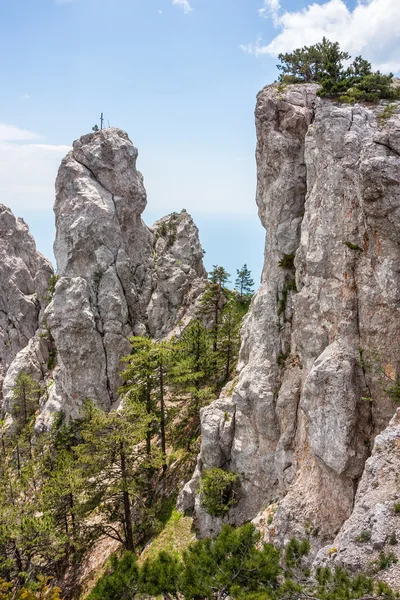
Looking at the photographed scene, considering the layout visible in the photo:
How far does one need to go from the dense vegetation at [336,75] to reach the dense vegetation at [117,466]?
735 inches

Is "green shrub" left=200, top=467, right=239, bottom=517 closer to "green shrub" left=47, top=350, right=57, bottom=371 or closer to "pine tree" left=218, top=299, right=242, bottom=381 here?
"pine tree" left=218, top=299, right=242, bottom=381

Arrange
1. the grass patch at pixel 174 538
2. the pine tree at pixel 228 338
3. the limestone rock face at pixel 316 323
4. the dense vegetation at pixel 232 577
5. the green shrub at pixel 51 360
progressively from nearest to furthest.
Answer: the dense vegetation at pixel 232 577 < the limestone rock face at pixel 316 323 < the grass patch at pixel 174 538 < the pine tree at pixel 228 338 < the green shrub at pixel 51 360

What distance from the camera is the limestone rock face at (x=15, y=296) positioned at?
62.8 metres

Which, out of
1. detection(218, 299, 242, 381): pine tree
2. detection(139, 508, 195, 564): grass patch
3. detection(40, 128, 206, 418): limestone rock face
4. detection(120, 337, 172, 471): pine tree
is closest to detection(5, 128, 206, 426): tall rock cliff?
detection(40, 128, 206, 418): limestone rock face

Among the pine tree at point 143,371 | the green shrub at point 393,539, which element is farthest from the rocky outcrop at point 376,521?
the pine tree at point 143,371

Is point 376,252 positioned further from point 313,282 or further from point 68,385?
point 68,385

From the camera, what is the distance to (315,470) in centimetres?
2091

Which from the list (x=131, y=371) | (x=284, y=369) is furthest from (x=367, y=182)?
(x=131, y=371)

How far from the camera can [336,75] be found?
27594 millimetres

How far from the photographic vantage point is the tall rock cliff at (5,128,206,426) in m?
44.9

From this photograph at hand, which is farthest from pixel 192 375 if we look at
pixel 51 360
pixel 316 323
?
pixel 51 360

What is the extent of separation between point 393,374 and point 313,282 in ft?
22.3

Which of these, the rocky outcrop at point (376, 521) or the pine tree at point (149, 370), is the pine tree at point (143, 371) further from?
the rocky outcrop at point (376, 521)

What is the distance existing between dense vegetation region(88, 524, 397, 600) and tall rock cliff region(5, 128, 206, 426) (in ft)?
104
